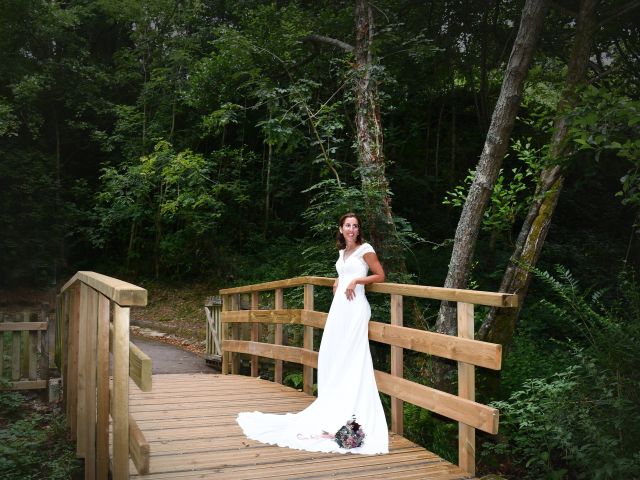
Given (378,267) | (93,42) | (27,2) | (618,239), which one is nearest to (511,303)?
(378,267)

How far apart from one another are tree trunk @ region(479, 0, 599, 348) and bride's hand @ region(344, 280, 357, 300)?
281 centimetres

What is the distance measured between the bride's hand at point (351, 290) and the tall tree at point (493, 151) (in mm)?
2457

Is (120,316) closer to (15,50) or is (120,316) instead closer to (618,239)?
(618,239)

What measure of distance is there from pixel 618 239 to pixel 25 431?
1346cm

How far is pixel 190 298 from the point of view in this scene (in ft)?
53.0

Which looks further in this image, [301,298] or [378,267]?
[301,298]

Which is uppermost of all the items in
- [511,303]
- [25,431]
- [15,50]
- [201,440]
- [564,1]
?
[15,50]

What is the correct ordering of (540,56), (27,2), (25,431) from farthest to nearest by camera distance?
(27,2)
(540,56)
(25,431)

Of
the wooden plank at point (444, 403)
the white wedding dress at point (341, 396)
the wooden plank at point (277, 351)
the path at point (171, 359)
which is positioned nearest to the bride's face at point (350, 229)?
the white wedding dress at point (341, 396)


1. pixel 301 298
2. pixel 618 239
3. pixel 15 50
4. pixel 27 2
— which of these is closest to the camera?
pixel 301 298

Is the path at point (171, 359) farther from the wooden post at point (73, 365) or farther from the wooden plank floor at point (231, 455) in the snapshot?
the wooden plank floor at point (231, 455)

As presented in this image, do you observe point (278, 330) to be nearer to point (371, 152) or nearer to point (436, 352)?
point (371, 152)

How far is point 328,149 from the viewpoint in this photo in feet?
31.0

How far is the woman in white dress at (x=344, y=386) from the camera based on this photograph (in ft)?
14.4
